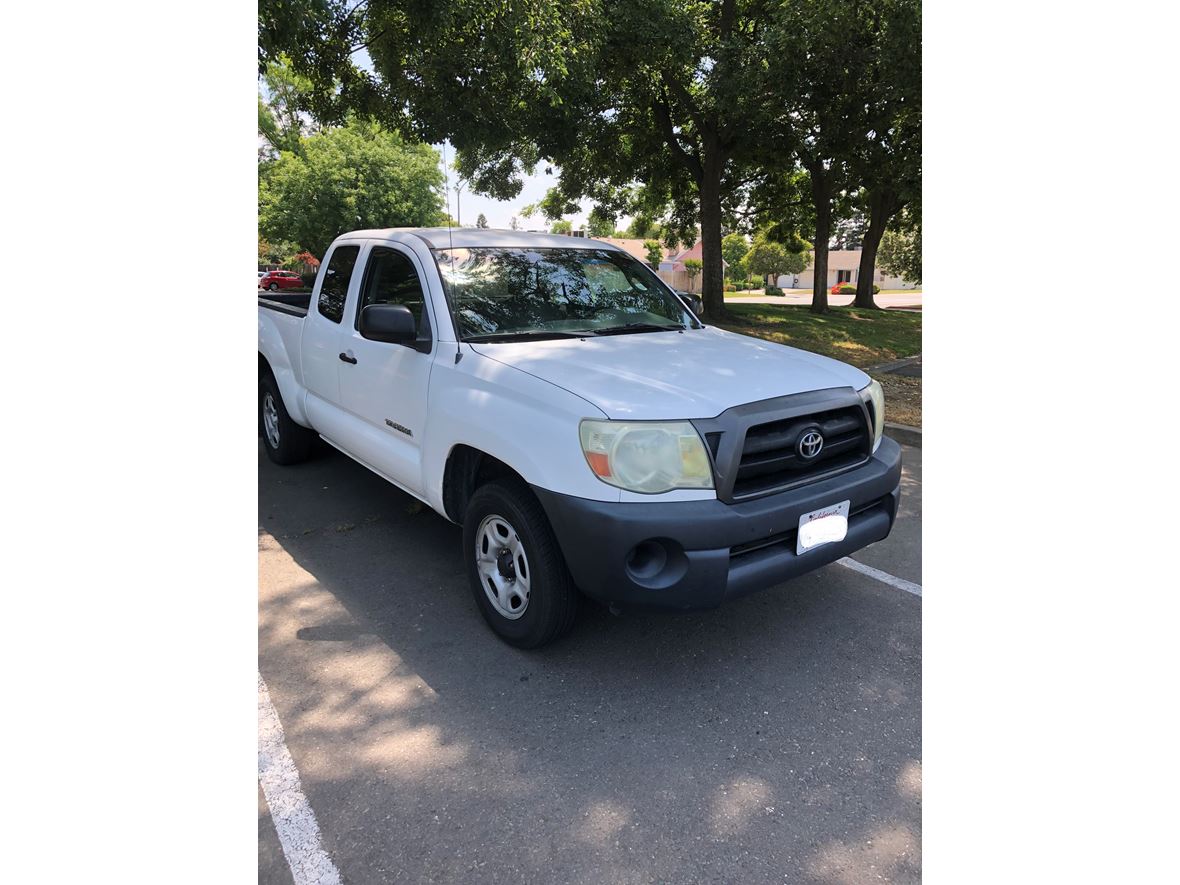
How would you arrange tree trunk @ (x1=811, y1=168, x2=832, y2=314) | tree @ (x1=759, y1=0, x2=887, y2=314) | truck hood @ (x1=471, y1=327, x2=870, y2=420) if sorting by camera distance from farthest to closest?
tree trunk @ (x1=811, y1=168, x2=832, y2=314) < tree @ (x1=759, y1=0, x2=887, y2=314) < truck hood @ (x1=471, y1=327, x2=870, y2=420)

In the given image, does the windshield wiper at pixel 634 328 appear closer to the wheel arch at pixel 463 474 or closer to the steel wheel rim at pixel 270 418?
the wheel arch at pixel 463 474

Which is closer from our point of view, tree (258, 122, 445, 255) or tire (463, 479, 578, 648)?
tire (463, 479, 578, 648)

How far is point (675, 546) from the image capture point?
271cm

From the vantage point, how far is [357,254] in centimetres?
455

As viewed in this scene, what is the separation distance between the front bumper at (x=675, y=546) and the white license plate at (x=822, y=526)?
4cm

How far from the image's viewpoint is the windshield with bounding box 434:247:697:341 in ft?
12.0

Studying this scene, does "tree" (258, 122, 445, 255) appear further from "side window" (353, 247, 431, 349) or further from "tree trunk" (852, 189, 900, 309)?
"side window" (353, 247, 431, 349)

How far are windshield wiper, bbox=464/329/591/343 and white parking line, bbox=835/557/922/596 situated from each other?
1.80 meters

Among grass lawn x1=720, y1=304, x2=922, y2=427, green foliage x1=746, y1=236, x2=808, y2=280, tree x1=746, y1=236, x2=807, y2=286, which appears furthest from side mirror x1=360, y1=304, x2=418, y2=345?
tree x1=746, y1=236, x2=807, y2=286

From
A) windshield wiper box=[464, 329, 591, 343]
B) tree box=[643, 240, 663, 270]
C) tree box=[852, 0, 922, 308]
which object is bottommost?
windshield wiper box=[464, 329, 591, 343]

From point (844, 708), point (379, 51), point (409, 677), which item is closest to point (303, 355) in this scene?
point (409, 677)

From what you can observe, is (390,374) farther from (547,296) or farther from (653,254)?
(653,254)

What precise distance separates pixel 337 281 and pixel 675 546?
3113 millimetres

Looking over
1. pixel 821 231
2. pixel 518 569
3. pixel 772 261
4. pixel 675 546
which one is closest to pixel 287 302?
pixel 518 569
